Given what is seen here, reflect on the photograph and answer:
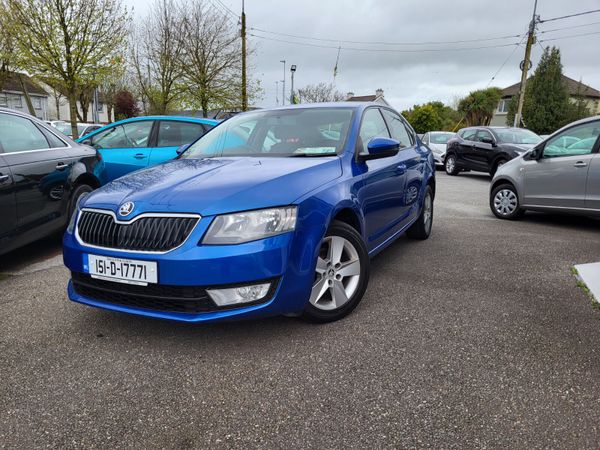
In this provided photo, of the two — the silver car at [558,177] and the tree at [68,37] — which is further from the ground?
the tree at [68,37]

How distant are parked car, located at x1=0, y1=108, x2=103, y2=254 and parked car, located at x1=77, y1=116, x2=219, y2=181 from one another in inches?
53.0

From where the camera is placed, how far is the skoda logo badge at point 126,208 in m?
2.58

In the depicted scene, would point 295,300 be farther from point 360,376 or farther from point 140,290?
point 140,290

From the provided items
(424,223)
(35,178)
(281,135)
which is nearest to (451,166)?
(424,223)

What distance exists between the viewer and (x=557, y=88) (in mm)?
35062

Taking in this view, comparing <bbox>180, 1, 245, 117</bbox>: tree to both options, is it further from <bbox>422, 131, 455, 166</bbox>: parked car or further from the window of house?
the window of house

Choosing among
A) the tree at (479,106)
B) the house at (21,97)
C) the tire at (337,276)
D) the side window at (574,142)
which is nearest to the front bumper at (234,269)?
the tire at (337,276)

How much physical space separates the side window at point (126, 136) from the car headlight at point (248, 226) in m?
4.70

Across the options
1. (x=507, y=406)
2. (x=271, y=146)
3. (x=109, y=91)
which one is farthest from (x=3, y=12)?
(x=109, y=91)

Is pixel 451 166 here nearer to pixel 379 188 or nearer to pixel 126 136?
pixel 126 136

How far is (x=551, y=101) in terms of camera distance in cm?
3500

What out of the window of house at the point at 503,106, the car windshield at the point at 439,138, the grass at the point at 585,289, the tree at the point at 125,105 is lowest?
the grass at the point at 585,289

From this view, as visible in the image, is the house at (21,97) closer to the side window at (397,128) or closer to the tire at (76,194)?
the tire at (76,194)

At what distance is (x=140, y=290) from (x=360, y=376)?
131cm
